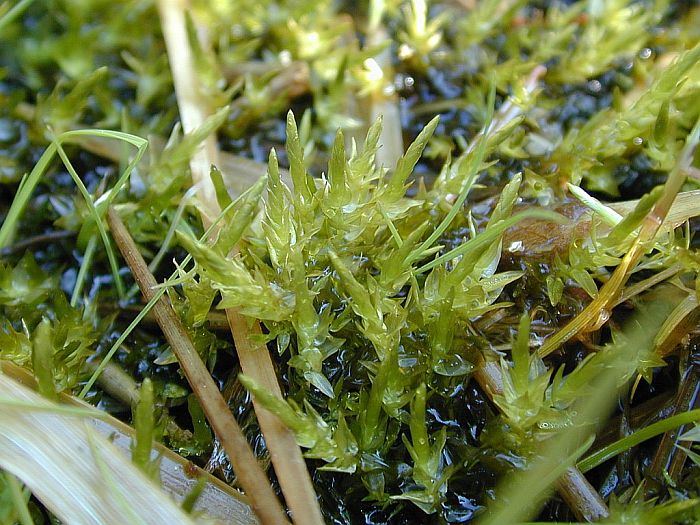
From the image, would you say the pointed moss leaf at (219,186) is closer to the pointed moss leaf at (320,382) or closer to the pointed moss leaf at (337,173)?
the pointed moss leaf at (337,173)

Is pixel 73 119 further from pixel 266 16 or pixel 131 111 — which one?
A: pixel 266 16

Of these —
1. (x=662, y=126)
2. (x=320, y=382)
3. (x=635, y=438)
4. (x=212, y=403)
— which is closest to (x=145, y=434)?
(x=212, y=403)

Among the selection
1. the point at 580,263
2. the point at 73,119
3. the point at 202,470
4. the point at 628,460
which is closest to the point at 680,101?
the point at 580,263

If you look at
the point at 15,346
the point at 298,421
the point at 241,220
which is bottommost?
the point at 298,421

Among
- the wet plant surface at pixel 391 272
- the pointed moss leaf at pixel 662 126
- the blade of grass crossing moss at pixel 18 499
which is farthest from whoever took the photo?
the pointed moss leaf at pixel 662 126

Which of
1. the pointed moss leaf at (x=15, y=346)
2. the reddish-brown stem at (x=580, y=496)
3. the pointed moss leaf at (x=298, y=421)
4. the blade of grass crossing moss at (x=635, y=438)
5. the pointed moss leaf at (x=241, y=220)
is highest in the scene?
the pointed moss leaf at (x=241, y=220)

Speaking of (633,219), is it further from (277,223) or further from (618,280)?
(277,223)

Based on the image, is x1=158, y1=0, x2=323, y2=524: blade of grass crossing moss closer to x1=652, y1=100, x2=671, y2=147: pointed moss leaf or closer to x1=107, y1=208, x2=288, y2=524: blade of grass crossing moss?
x1=107, y1=208, x2=288, y2=524: blade of grass crossing moss

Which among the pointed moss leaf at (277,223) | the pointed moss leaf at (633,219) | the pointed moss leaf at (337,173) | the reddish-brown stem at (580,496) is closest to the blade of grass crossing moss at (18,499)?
the pointed moss leaf at (277,223)
